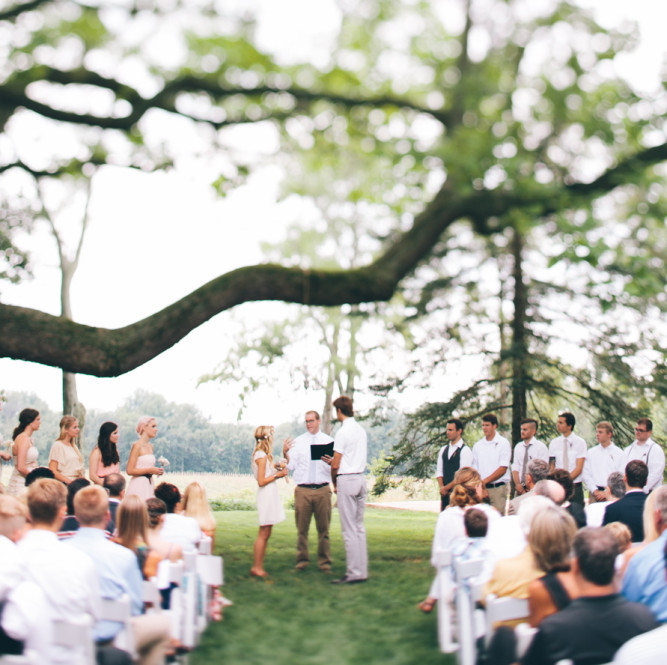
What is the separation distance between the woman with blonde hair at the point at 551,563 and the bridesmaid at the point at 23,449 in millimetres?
6335

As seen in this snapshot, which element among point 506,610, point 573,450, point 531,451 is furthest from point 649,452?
point 506,610

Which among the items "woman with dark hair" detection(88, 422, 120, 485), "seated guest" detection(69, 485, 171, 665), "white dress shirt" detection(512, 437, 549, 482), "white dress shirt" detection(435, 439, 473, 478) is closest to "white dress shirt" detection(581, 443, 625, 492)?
"white dress shirt" detection(512, 437, 549, 482)

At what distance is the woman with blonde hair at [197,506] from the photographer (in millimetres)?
7059

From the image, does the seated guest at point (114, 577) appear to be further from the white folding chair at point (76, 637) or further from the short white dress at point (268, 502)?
the short white dress at point (268, 502)

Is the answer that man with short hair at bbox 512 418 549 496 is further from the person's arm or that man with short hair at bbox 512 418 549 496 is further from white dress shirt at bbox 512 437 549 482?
the person's arm

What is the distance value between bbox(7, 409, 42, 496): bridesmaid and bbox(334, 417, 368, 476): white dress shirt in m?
3.39

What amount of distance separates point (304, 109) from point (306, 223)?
20410 millimetres

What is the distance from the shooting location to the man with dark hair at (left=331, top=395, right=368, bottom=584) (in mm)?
8727

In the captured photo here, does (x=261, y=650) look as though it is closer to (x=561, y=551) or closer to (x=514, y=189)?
(x=561, y=551)

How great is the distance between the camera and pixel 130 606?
429 cm

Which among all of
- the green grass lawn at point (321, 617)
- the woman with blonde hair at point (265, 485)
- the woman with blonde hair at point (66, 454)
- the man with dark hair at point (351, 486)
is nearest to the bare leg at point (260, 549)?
the woman with blonde hair at point (265, 485)

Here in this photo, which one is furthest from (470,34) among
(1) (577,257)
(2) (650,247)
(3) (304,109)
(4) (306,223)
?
(4) (306,223)

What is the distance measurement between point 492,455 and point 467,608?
18.1ft

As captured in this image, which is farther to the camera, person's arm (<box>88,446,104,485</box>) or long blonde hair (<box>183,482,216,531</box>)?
person's arm (<box>88,446,104,485</box>)
